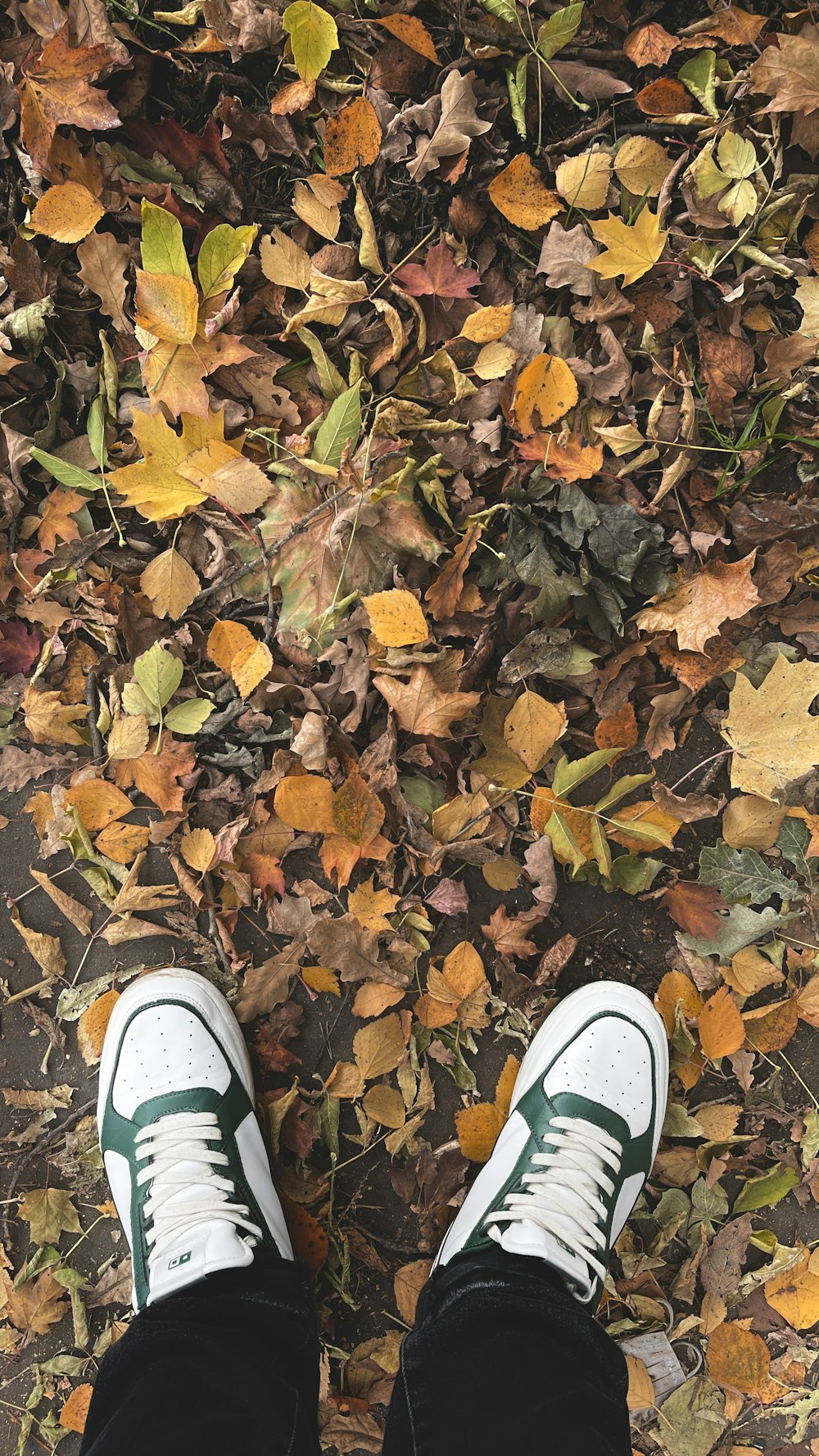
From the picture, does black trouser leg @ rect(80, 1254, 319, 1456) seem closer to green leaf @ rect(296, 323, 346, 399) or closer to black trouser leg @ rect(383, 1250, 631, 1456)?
black trouser leg @ rect(383, 1250, 631, 1456)

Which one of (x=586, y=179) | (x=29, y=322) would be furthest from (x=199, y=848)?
(x=586, y=179)

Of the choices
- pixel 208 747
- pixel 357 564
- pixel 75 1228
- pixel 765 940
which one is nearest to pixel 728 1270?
pixel 765 940

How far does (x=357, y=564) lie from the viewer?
1.45 metres

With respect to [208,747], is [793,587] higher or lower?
higher

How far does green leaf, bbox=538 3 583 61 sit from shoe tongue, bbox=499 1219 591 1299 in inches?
81.0

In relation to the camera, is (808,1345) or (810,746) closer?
(810,746)

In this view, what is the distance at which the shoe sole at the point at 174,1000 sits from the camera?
1.55m

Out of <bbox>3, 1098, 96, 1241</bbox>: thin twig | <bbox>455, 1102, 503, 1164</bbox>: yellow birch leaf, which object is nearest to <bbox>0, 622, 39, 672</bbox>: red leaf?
<bbox>3, 1098, 96, 1241</bbox>: thin twig

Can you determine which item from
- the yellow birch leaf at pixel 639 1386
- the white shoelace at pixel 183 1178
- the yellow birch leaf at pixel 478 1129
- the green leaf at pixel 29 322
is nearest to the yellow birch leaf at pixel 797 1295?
the yellow birch leaf at pixel 639 1386

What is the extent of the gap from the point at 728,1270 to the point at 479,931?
2.62 ft

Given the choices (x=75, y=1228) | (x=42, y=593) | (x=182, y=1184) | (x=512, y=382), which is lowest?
(x=75, y=1228)

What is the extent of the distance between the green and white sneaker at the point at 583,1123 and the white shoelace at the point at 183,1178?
41 centimetres

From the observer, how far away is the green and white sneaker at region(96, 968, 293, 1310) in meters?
1.48

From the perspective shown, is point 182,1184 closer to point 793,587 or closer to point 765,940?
point 765,940
